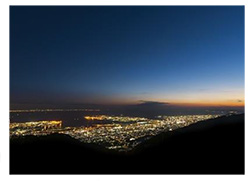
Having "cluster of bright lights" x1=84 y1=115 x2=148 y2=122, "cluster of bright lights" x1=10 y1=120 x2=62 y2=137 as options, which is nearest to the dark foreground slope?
"cluster of bright lights" x1=10 y1=120 x2=62 y2=137

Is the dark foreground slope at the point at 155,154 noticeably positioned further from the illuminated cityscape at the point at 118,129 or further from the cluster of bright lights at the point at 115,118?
the cluster of bright lights at the point at 115,118

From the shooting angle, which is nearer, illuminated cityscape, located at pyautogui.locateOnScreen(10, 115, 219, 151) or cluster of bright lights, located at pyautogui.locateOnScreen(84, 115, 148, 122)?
illuminated cityscape, located at pyautogui.locateOnScreen(10, 115, 219, 151)

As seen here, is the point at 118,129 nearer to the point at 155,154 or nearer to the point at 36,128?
the point at 155,154

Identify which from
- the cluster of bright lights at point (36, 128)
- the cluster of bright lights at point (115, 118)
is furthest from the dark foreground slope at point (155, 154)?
the cluster of bright lights at point (115, 118)

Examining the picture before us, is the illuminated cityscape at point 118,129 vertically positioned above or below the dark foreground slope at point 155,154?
above

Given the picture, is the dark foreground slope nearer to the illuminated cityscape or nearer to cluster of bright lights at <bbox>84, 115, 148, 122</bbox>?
the illuminated cityscape

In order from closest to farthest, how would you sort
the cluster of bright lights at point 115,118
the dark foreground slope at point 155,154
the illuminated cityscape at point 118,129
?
the dark foreground slope at point 155,154 → the illuminated cityscape at point 118,129 → the cluster of bright lights at point 115,118

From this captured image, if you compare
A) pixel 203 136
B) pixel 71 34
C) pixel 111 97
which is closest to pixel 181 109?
pixel 203 136
